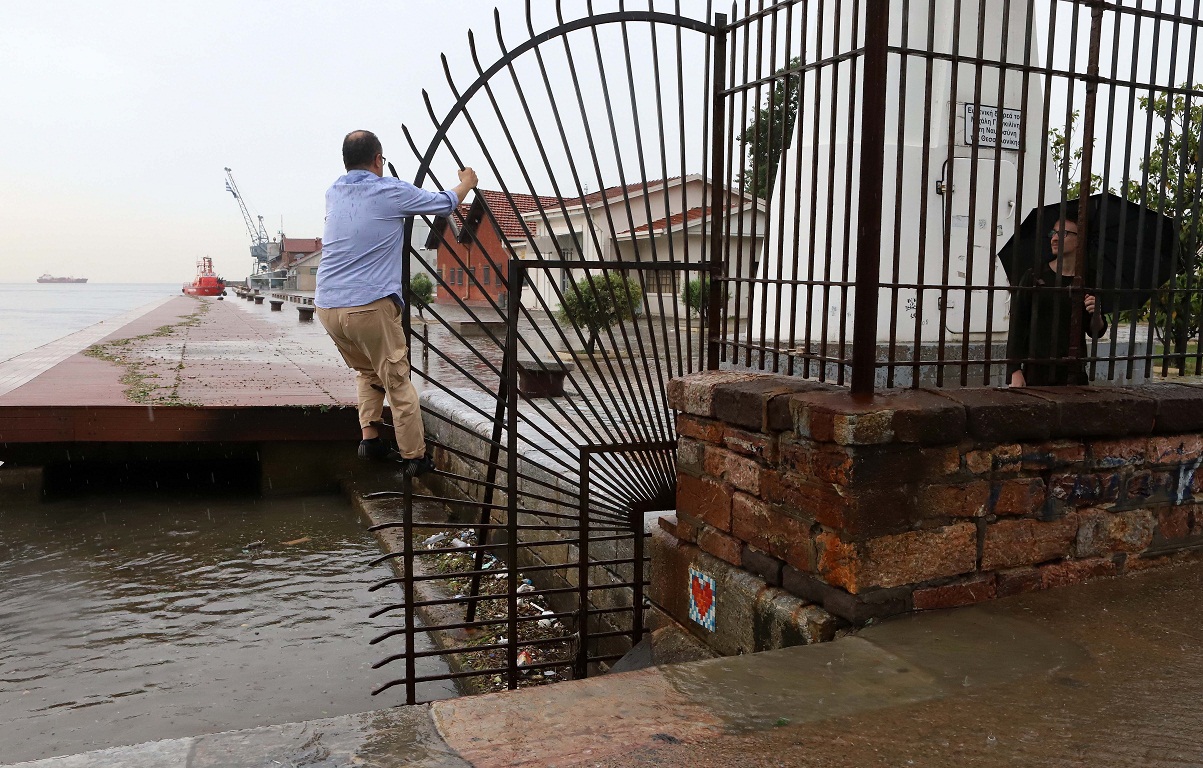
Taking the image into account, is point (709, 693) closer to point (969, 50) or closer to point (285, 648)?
point (285, 648)

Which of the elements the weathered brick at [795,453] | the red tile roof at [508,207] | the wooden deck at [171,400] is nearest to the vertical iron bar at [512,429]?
the red tile roof at [508,207]

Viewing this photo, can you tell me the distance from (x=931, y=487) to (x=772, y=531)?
588 mm

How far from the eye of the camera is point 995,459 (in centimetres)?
327

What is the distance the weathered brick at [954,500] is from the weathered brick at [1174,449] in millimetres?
899

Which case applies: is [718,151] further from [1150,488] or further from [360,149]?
[1150,488]

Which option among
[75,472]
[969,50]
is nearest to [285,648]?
[75,472]

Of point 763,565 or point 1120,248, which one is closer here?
point 763,565

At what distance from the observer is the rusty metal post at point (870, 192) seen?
3.14 m

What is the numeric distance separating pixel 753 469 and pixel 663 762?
1.49 m

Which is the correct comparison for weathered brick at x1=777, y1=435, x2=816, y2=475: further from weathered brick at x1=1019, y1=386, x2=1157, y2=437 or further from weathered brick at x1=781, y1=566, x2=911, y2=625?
weathered brick at x1=1019, y1=386, x2=1157, y2=437

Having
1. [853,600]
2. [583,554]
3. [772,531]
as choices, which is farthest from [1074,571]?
[583,554]

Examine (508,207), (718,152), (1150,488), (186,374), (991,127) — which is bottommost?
(186,374)

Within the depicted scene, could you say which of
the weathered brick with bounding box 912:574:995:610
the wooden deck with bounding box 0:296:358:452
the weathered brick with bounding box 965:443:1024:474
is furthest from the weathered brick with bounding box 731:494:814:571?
the wooden deck with bounding box 0:296:358:452

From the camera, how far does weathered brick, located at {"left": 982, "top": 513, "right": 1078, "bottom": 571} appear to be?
10.9 ft
